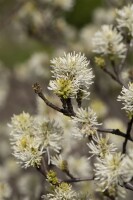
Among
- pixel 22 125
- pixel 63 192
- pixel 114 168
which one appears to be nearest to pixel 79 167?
pixel 22 125

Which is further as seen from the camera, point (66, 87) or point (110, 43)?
point (110, 43)

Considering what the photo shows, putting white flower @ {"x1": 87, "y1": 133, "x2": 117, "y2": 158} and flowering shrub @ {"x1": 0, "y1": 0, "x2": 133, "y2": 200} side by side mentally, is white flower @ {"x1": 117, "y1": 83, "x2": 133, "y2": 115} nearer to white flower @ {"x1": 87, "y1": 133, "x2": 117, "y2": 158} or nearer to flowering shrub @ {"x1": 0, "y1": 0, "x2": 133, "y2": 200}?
flowering shrub @ {"x1": 0, "y1": 0, "x2": 133, "y2": 200}

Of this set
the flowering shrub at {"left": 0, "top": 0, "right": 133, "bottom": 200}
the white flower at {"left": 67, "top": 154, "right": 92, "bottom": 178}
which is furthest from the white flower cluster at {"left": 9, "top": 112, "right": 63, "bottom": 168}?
the white flower at {"left": 67, "top": 154, "right": 92, "bottom": 178}

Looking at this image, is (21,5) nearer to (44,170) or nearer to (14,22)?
(14,22)

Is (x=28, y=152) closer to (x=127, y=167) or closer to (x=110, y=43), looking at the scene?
(x=127, y=167)

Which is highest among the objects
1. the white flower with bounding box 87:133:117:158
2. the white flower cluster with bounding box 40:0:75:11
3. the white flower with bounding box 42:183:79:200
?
the white flower cluster with bounding box 40:0:75:11

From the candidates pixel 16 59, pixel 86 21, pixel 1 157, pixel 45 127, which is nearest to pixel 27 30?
pixel 1 157
